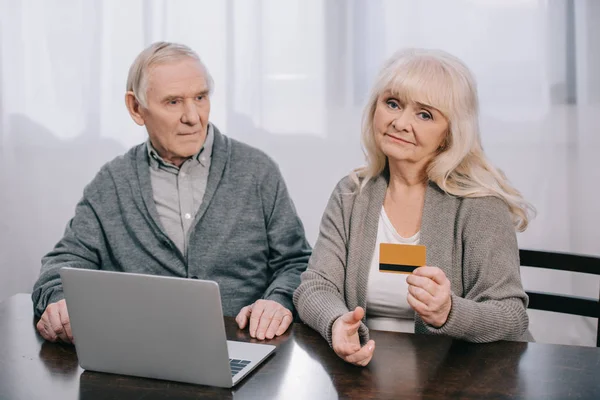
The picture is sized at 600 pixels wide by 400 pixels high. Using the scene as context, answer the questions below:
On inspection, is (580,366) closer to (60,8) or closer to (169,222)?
(169,222)

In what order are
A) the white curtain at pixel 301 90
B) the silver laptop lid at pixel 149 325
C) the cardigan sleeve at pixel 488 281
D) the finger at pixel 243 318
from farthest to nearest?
the white curtain at pixel 301 90 < the finger at pixel 243 318 < the cardigan sleeve at pixel 488 281 < the silver laptop lid at pixel 149 325

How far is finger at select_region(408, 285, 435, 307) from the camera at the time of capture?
56.3 inches

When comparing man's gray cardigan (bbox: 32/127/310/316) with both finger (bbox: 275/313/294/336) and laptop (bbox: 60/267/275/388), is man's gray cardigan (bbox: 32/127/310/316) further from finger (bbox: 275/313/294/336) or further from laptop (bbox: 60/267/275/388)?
laptop (bbox: 60/267/275/388)

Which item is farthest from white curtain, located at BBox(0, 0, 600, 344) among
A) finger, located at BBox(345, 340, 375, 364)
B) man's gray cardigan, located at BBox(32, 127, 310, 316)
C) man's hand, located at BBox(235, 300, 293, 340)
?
finger, located at BBox(345, 340, 375, 364)

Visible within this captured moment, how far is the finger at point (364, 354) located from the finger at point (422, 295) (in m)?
0.16

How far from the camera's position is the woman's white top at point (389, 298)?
1.78 m

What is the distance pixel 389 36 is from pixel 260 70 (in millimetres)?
524

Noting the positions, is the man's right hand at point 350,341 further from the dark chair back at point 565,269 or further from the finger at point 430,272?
the dark chair back at point 565,269

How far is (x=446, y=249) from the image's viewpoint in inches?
67.6

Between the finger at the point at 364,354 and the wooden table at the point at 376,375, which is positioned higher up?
the finger at the point at 364,354

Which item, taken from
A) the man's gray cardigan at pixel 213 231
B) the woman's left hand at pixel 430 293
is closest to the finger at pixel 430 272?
the woman's left hand at pixel 430 293

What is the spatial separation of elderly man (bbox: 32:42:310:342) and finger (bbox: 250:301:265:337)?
0.98 ft

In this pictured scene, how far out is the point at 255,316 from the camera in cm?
159

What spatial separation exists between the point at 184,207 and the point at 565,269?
97 cm
